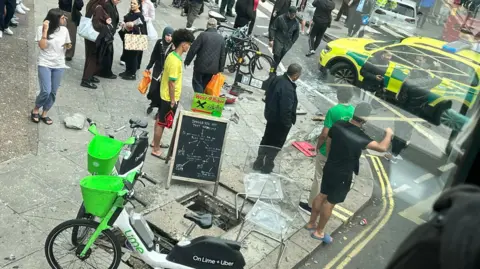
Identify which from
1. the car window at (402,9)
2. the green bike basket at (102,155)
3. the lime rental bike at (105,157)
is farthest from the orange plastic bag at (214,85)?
the car window at (402,9)

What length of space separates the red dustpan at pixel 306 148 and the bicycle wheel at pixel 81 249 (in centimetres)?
456

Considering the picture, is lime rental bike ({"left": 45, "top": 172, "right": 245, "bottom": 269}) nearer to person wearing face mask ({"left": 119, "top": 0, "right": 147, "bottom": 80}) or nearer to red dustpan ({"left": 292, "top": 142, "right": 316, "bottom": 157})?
red dustpan ({"left": 292, "top": 142, "right": 316, "bottom": 157})

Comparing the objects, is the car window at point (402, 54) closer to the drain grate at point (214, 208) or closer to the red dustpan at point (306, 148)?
the red dustpan at point (306, 148)

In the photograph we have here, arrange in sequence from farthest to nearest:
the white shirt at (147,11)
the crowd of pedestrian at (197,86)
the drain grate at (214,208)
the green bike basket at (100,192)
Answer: the white shirt at (147,11) → the drain grate at (214,208) → the crowd of pedestrian at (197,86) → the green bike basket at (100,192)

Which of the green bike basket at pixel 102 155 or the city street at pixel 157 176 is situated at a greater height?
the green bike basket at pixel 102 155

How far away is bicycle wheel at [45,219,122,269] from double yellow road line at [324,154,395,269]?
262 centimetres

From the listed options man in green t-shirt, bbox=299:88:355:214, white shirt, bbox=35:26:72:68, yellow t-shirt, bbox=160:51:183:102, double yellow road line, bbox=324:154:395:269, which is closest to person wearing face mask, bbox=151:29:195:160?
yellow t-shirt, bbox=160:51:183:102

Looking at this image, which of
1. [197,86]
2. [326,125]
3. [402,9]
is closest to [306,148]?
[197,86]

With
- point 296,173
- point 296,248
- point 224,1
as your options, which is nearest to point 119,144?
point 296,248

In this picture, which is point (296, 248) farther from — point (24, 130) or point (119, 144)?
point (24, 130)

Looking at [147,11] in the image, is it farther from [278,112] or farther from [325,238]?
[325,238]

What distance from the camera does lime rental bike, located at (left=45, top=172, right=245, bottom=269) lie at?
4441 mm

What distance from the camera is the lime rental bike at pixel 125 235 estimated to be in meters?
4.44

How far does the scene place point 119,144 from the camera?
5023mm
